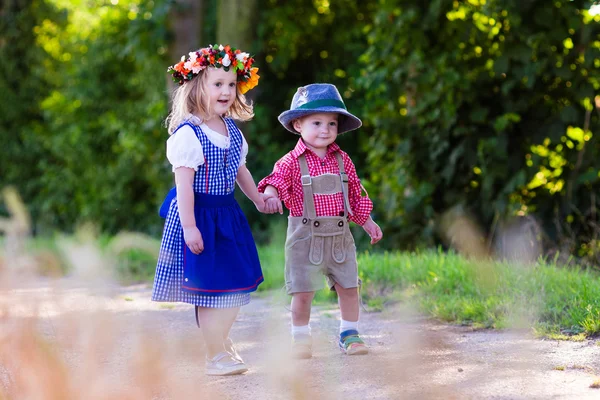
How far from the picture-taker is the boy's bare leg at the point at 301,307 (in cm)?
414

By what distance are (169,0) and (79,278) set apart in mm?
6905

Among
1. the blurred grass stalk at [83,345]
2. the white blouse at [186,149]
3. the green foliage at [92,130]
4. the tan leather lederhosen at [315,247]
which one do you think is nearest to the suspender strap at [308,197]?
the tan leather lederhosen at [315,247]

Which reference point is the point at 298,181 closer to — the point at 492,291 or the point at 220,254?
the point at 220,254

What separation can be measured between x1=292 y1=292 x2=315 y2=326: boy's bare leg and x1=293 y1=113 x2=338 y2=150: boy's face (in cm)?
70

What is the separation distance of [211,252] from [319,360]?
0.70 metres

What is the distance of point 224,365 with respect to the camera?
148 inches

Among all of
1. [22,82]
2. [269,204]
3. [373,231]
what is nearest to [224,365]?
[269,204]

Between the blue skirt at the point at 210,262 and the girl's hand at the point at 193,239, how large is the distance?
0.16 feet

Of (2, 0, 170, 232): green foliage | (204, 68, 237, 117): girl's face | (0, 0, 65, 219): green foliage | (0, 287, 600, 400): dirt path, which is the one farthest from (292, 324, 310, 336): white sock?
(0, 0, 65, 219): green foliage

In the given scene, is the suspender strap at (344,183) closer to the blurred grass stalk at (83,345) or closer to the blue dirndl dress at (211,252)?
the blue dirndl dress at (211,252)

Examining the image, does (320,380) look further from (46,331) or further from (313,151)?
(46,331)

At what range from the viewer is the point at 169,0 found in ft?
29.2

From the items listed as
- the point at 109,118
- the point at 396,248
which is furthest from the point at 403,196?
the point at 109,118

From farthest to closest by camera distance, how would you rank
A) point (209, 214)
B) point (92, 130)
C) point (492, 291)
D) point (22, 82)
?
point (22, 82)
point (92, 130)
point (492, 291)
point (209, 214)
